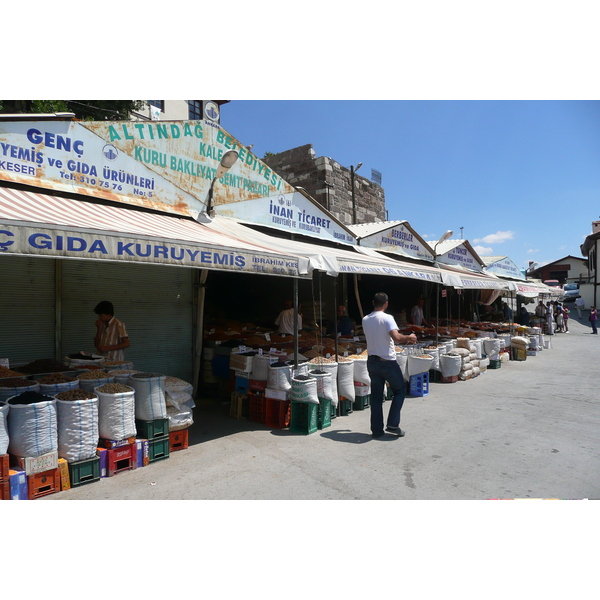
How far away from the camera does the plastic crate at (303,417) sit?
237 inches

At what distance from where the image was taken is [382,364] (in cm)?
591

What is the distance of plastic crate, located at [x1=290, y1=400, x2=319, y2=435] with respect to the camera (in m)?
6.02

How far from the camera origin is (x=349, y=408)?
724 cm

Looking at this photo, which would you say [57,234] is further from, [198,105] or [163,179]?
[198,105]

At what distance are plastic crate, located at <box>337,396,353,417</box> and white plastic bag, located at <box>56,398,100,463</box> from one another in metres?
3.93

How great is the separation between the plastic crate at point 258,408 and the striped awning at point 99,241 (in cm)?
204

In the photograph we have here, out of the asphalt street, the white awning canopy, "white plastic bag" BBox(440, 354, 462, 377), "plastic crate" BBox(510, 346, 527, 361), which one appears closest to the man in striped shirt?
the asphalt street

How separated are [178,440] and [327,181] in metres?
13.7

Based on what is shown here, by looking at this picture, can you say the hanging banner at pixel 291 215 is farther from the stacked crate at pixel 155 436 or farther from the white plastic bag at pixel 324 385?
the stacked crate at pixel 155 436

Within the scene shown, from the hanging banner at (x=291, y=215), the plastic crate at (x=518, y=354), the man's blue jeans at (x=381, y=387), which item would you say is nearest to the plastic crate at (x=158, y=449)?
the man's blue jeans at (x=381, y=387)

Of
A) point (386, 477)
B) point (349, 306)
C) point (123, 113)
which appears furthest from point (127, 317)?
point (123, 113)

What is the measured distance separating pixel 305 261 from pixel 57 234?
3.30 metres

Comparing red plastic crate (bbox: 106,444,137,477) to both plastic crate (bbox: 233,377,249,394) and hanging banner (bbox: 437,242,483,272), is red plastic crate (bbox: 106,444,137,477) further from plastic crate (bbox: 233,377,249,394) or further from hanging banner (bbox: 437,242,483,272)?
hanging banner (bbox: 437,242,483,272)

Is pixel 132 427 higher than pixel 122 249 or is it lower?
lower
